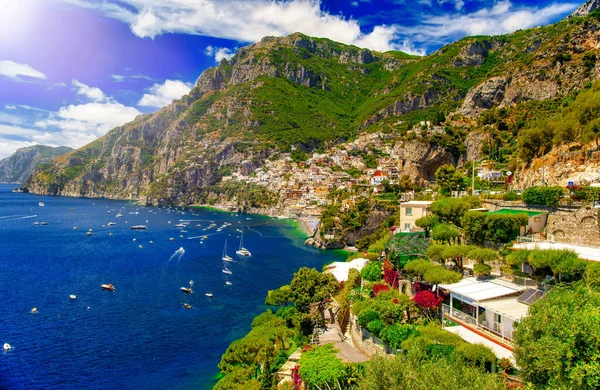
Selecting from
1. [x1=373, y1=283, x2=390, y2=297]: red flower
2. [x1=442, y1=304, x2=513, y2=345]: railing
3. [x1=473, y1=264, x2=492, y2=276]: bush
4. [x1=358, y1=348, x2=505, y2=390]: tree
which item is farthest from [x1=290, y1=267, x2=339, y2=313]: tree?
[x1=358, y1=348, x2=505, y2=390]: tree

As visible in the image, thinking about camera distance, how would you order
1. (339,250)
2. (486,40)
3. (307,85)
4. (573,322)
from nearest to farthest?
(573,322), (339,250), (486,40), (307,85)

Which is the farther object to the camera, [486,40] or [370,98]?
[370,98]

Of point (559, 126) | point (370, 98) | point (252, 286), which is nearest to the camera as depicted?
point (559, 126)

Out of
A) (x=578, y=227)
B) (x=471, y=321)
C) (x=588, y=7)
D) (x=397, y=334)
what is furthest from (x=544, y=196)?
(x=588, y=7)

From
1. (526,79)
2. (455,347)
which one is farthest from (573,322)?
(526,79)

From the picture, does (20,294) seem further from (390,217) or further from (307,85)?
(307,85)

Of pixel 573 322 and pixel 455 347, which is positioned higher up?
pixel 573 322

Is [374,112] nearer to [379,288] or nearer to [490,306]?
[379,288]

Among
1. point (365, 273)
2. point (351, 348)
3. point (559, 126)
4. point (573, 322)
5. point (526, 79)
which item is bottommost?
point (351, 348)
